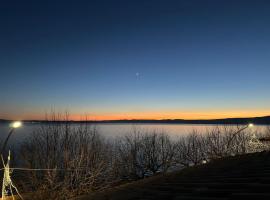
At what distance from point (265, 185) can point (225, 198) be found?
2.43ft

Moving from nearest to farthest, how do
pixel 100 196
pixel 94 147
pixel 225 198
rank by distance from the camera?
pixel 225 198, pixel 100 196, pixel 94 147

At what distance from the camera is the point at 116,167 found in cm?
3316

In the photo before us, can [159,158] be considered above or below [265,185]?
below

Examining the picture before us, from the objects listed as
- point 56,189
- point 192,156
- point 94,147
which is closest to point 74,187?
point 56,189

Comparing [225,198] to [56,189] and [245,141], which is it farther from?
[245,141]

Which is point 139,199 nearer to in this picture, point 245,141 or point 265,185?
point 265,185

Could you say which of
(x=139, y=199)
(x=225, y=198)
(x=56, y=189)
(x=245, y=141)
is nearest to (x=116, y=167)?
(x=56, y=189)

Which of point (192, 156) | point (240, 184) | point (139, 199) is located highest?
point (240, 184)

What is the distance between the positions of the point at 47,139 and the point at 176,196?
28.0 meters

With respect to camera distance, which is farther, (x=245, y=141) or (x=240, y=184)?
(x=245, y=141)

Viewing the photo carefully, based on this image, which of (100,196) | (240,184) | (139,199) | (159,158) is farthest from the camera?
(159,158)

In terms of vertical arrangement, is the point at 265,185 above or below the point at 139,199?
above

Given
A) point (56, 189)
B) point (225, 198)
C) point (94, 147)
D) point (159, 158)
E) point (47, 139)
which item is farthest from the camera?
point (159, 158)

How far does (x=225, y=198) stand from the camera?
4.81m
